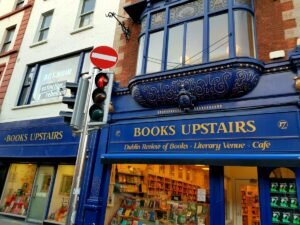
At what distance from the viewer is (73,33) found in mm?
11922

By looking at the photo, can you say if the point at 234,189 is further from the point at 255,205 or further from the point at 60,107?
the point at 60,107

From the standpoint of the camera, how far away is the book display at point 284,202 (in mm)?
5625

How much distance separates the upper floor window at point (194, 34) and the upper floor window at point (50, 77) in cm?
356

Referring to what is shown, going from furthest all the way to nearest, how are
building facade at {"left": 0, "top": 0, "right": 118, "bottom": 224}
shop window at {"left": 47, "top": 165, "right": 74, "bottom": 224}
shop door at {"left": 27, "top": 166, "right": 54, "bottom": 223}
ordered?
building facade at {"left": 0, "top": 0, "right": 118, "bottom": 224}
shop door at {"left": 27, "top": 166, "right": 54, "bottom": 223}
shop window at {"left": 47, "top": 165, "right": 74, "bottom": 224}

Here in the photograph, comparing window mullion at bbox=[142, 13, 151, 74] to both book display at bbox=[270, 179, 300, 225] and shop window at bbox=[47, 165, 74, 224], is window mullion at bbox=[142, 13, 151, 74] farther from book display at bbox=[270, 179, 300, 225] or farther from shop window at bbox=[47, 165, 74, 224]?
book display at bbox=[270, 179, 300, 225]

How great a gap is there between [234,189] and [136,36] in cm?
636

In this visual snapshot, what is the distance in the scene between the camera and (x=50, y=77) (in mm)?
11961

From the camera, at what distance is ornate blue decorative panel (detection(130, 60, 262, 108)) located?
6.69 meters

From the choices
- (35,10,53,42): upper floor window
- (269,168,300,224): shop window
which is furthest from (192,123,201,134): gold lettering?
(35,10,53,42): upper floor window

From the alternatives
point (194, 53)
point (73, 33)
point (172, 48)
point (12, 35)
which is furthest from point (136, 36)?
point (12, 35)

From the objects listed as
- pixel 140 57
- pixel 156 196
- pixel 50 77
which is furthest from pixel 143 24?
pixel 156 196

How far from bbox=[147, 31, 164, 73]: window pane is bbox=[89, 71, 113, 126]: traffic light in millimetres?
4152

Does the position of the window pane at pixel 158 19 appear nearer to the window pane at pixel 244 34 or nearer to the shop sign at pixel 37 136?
the window pane at pixel 244 34

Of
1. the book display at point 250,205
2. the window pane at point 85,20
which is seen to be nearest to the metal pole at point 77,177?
the book display at point 250,205
